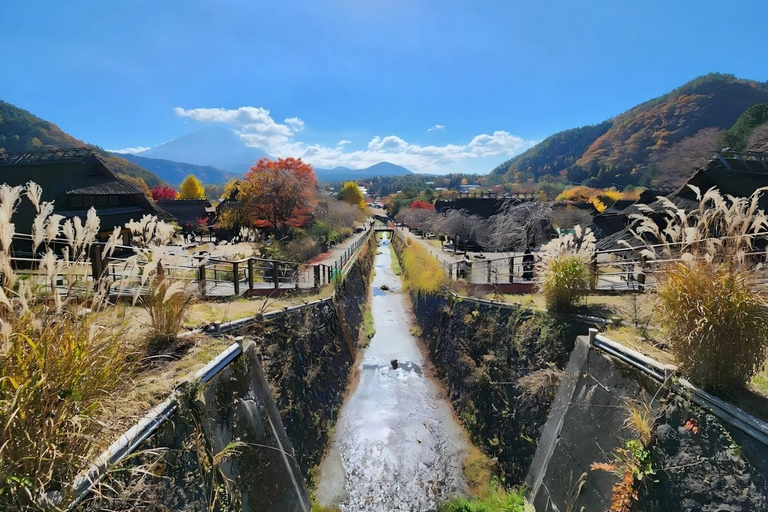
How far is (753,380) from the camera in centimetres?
375

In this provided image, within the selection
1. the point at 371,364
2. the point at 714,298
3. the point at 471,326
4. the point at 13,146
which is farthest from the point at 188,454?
the point at 13,146

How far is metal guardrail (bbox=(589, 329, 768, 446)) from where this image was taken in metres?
2.92

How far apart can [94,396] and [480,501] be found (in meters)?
6.82

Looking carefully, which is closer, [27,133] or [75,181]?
[75,181]

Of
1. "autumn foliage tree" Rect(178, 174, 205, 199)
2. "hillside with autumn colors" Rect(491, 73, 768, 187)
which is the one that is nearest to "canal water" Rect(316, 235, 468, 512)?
"autumn foliage tree" Rect(178, 174, 205, 199)

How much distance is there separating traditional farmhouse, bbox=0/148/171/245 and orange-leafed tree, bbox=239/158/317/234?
6.09m

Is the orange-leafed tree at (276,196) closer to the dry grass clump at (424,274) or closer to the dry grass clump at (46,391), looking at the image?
the dry grass clump at (424,274)

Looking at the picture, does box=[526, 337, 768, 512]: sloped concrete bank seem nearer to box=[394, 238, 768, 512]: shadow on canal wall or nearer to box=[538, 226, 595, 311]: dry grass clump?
box=[394, 238, 768, 512]: shadow on canal wall

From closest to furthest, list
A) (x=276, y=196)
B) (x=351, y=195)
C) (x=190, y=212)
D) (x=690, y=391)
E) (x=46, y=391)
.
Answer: (x=46, y=391)
(x=690, y=391)
(x=276, y=196)
(x=190, y=212)
(x=351, y=195)

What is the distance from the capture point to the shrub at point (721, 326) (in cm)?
332

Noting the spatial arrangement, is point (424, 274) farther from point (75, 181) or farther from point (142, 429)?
point (75, 181)

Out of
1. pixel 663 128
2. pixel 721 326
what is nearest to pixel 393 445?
pixel 721 326

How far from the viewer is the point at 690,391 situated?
3492 mm

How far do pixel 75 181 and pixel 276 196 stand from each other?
32.8ft
